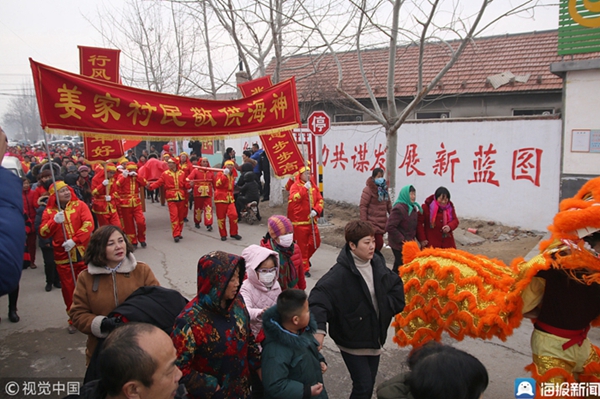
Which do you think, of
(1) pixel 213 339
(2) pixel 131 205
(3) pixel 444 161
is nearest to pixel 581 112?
(3) pixel 444 161

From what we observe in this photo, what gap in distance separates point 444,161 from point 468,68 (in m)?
5.63

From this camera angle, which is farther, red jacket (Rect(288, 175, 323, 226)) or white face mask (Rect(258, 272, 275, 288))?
red jacket (Rect(288, 175, 323, 226))

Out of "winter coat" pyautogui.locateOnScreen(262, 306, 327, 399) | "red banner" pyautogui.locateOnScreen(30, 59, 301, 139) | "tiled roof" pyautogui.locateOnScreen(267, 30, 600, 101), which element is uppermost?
"tiled roof" pyautogui.locateOnScreen(267, 30, 600, 101)

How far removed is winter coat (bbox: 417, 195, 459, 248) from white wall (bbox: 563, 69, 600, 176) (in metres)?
4.47

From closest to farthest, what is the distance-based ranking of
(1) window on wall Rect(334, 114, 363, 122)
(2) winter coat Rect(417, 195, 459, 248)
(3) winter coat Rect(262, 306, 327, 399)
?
(3) winter coat Rect(262, 306, 327, 399)
(2) winter coat Rect(417, 195, 459, 248)
(1) window on wall Rect(334, 114, 363, 122)

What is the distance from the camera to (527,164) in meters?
9.91

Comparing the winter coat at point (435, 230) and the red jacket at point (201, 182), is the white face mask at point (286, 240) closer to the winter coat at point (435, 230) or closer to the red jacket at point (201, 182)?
the winter coat at point (435, 230)

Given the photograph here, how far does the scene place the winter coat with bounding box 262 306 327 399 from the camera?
8.46ft

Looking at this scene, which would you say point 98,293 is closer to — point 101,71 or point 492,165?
point 101,71

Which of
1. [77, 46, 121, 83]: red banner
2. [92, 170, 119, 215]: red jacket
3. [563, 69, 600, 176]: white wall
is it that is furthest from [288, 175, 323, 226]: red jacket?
[563, 69, 600, 176]: white wall

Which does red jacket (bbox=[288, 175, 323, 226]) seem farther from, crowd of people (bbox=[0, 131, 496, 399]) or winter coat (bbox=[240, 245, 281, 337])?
winter coat (bbox=[240, 245, 281, 337])

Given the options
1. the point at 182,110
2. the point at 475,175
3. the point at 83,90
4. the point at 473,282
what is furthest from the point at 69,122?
the point at 475,175

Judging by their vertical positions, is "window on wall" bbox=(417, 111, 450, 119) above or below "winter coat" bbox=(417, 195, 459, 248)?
above

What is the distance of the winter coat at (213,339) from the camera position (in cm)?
245
